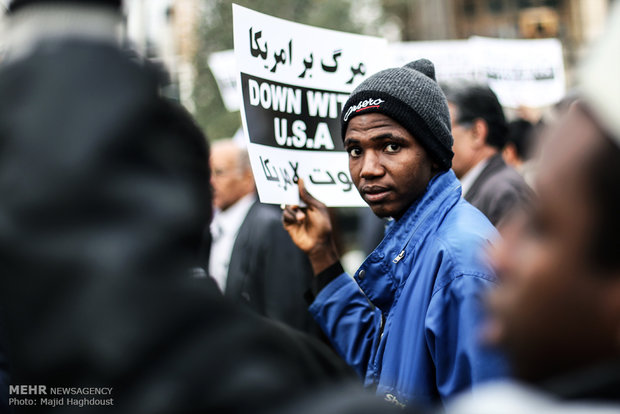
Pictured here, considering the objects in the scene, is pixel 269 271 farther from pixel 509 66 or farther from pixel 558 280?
pixel 509 66

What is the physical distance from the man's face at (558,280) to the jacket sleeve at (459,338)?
106 centimetres

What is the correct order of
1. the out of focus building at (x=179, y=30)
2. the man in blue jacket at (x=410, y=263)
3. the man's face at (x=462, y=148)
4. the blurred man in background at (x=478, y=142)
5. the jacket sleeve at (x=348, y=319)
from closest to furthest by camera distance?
the man in blue jacket at (x=410, y=263) < the jacket sleeve at (x=348, y=319) < the blurred man in background at (x=478, y=142) < the man's face at (x=462, y=148) < the out of focus building at (x=179, y=30)

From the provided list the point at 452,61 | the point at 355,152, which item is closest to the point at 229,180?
the point at 452,61

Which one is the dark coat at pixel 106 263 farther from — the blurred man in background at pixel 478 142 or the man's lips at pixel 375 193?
the blurred man in background at pixel 478 142

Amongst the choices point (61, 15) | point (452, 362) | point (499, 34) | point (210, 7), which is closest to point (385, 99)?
point (452, 362)

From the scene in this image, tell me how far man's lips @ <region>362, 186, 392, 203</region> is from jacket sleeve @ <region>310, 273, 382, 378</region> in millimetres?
371

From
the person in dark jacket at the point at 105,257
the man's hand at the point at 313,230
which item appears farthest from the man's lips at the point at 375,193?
the person in dark jacket at the point at 105,257

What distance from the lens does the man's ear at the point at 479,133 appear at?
4449mm

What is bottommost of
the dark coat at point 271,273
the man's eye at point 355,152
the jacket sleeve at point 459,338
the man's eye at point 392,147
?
the dark coat at point 271,273

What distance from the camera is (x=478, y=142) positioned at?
4449 mm

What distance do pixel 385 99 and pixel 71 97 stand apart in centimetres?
172

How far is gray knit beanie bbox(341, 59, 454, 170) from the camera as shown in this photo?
2.54m

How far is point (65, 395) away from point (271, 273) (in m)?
3.86

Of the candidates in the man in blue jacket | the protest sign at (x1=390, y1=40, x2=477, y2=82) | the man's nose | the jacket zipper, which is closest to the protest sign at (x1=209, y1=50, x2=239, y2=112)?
the protest sign at (x1=390, y1=40, x2=477, y2=82)
